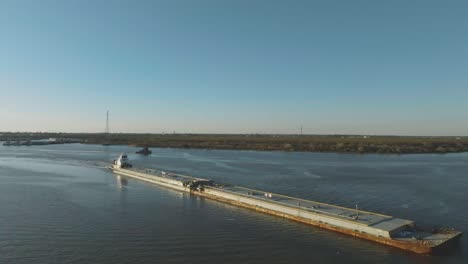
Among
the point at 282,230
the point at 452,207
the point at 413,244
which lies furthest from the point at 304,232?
the point at 452,207

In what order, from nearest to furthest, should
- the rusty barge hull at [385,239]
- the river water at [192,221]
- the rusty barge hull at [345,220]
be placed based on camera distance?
the river water at [192,221] < the rusty barge hull at [385,239] < the rusty barge hull at [345,220]

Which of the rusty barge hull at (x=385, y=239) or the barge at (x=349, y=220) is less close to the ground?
the barge at (x=349, y=220)

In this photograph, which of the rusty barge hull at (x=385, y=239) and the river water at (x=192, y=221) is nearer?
the river water at (x=192, y=221)

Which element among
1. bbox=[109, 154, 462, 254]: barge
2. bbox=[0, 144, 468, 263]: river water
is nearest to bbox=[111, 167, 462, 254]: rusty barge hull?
bbox=[109, 154, 462, 254]: barge

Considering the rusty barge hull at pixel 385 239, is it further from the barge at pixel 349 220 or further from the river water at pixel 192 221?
the river water at pixel 192 221

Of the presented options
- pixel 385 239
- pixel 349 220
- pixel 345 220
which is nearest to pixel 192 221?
pixel 345 220

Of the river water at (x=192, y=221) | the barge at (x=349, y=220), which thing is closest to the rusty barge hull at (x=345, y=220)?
the barge at (x=349, y=220)

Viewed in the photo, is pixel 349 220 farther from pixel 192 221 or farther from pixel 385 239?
pixel 192 221
